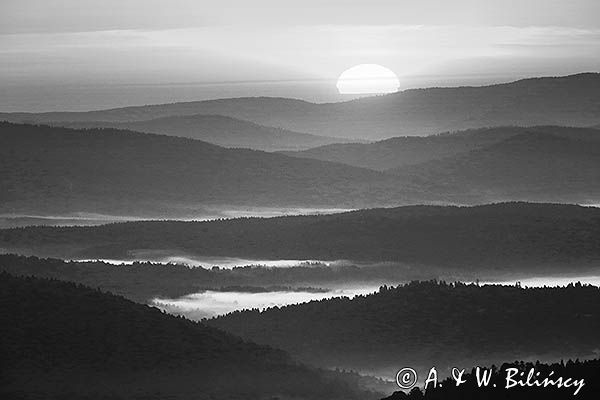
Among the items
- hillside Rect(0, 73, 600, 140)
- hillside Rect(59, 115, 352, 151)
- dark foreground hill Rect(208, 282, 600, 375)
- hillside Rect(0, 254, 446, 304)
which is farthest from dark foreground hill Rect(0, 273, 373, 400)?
hillside Rect(0, 73, 600, 140)

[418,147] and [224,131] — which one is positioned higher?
[224,131]

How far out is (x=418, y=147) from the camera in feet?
273

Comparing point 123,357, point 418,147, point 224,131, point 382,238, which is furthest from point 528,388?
point 224,131

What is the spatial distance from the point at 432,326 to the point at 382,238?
46.7 ft

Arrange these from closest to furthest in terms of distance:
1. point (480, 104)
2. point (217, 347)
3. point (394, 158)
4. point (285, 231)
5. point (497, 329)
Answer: point (217, 347)
point (497, 329)
point (285, 231)
point (394, 158)
point (480, 104)

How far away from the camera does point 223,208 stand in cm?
6006

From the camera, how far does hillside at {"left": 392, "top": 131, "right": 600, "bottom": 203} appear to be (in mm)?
66562

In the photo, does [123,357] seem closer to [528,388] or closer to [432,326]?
[432,326]

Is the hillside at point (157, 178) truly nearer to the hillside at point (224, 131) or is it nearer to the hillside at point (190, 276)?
the hillside at point (190, 276)

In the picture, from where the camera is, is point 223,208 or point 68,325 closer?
point 68,325

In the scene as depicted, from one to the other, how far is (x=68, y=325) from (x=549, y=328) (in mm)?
9197

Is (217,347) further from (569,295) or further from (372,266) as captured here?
(372,266)

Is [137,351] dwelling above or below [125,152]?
below

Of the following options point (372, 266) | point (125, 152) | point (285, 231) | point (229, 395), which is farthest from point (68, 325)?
point (125, 152)
